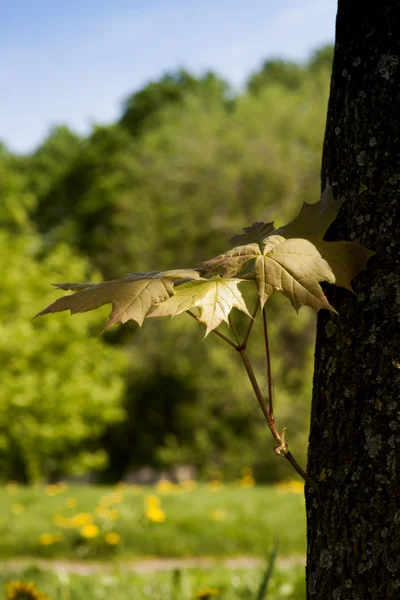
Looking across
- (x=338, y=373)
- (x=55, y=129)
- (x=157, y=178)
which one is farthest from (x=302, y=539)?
(x=55, y=129)

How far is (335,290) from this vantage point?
1.43 metres

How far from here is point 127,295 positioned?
4.13 feet

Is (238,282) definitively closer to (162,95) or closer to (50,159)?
(162,95)

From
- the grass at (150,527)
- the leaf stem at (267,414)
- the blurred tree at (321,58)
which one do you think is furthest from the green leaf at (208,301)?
the blurred tree at (321,58)

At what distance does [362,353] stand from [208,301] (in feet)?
1.14

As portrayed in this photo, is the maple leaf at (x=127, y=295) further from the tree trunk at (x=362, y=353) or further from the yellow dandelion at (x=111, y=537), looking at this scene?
the yellow dandelion at (x=111, y=537)

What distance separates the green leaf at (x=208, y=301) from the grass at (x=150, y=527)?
3996 millimetres

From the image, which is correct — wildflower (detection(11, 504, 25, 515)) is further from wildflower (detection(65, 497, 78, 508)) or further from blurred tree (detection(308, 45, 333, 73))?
blurred tree (detection(308, 45, 333, 73))

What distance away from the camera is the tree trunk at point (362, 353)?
1312 mm

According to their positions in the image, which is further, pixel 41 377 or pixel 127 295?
pixel 41 377

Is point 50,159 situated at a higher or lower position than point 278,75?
lower

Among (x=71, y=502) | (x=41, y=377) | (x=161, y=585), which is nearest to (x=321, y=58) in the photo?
(x=41, y=377)

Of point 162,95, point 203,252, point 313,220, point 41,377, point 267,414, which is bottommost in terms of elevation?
point 267,414

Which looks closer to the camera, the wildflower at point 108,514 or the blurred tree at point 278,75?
the wildflower at point 108,514
